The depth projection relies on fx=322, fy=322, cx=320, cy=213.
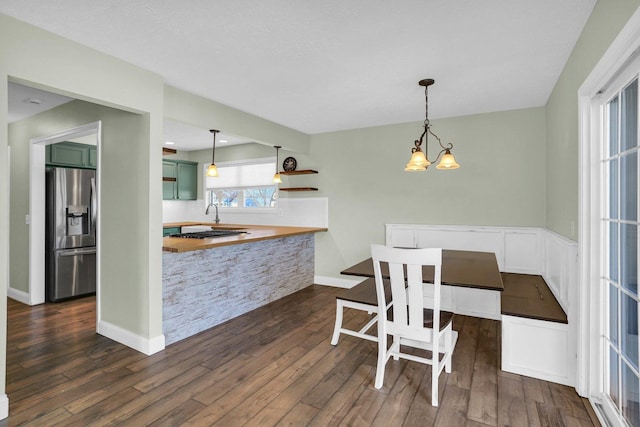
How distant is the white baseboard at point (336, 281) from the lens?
4717 millimetres

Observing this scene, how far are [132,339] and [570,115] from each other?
392 centimetres

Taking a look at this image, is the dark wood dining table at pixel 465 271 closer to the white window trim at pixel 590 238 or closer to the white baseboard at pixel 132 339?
the white window trim at pixel 590 238

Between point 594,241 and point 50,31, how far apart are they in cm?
360

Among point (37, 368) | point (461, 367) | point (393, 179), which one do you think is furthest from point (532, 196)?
point (37, 368)

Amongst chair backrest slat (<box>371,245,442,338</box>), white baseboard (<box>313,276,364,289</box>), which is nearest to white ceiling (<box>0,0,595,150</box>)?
chair backrest slat (<box>371,245,442,338</box>)

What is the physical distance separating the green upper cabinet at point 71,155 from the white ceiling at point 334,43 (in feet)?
7.76

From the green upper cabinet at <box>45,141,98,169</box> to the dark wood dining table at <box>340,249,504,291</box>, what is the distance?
3.58 metres

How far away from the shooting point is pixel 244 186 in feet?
19.1

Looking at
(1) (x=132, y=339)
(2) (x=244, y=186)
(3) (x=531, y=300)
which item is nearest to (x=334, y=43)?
(3) (x=531, y=300)

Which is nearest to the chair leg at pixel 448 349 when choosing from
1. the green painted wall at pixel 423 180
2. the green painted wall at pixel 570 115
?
the green painted wall at pixel 570 115

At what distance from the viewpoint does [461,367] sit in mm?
2523

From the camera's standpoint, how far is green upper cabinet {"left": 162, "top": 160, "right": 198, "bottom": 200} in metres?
6.01

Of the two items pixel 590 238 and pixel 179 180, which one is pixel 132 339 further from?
pixel 179 180

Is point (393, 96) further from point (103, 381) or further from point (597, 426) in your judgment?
point (103, 381)
